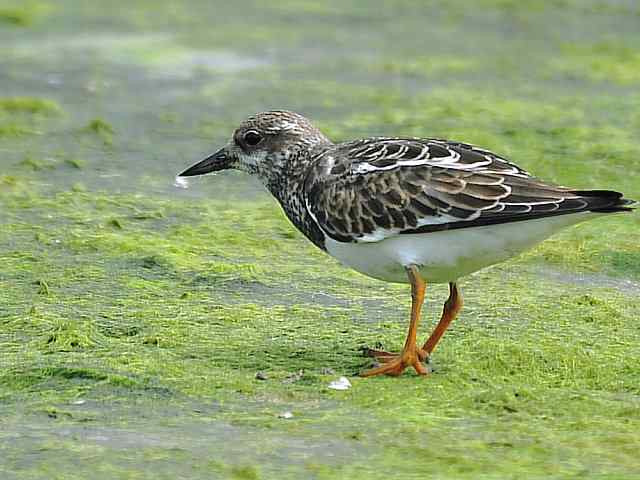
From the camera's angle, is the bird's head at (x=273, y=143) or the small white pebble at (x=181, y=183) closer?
the bird's head at (x=273, y=143)

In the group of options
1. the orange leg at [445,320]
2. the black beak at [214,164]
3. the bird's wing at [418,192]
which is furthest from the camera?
the black beak at [214,164]

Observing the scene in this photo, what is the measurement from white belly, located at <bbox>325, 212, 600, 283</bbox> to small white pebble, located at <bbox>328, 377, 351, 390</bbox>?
423mm

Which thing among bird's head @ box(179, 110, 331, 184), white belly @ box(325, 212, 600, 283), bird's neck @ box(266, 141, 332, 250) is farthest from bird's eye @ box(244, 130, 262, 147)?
white belly @ box(325, 212, 600, 283)

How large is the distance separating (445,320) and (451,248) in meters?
0.43

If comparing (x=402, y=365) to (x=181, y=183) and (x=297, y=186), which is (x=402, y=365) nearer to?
(x=297, y=186)

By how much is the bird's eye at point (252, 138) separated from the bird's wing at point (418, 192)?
0.37 m

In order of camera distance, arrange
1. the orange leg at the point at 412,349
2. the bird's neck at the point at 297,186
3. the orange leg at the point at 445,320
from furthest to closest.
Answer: the bird's neck at the point at 297,186
the orange leg at the point at 445,320
the orange leg at the point at 412,349

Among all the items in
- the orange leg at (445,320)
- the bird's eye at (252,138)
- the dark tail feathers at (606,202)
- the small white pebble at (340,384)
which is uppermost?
the dark tail feathers at (606,202)

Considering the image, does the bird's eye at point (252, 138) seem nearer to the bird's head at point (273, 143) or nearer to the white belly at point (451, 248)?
the bird's head at point (273, 143)

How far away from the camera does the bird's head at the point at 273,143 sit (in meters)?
5.61

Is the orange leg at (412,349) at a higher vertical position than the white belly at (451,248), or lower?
lower

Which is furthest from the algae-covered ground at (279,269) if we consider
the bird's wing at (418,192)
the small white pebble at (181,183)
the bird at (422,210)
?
the bird's wing at (418,192)

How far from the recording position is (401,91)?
10102 mm

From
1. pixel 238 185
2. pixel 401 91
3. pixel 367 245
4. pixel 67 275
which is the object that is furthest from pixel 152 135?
pixel 367 245
